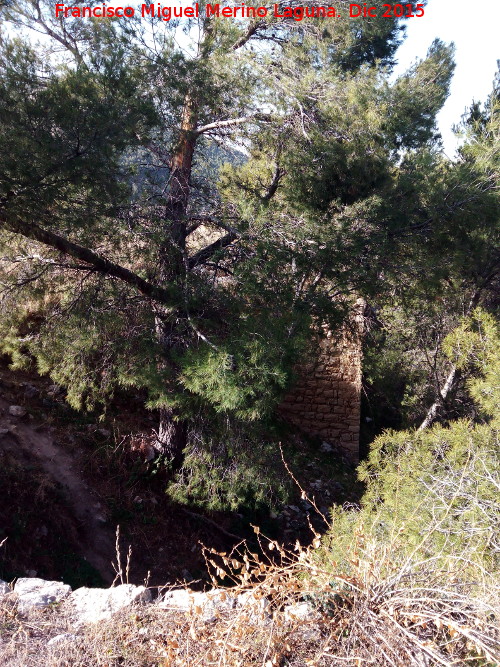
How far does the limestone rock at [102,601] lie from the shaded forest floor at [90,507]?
2.17 metres

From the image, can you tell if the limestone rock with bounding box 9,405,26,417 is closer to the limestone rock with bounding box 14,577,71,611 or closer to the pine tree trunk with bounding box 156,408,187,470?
the pine tree trunk with bounding box 156,408,187,470

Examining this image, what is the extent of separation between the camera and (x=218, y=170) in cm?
830

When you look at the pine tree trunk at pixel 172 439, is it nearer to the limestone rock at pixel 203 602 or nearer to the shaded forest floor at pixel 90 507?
the shaded forest floor at pixel 90 507

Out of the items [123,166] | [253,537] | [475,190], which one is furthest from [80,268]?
[475,190]

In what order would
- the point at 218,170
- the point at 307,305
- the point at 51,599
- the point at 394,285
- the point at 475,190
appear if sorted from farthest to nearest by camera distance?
the point at 218,170
the point at 394,285
the point at 475,190
the point at 307,305
the point at 51,599

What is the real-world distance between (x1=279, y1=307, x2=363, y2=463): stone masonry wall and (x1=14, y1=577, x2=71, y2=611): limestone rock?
7100 millimetres

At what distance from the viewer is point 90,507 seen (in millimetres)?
6906

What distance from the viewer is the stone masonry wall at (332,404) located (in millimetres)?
10656

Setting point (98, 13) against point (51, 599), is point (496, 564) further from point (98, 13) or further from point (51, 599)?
point (98, 13)

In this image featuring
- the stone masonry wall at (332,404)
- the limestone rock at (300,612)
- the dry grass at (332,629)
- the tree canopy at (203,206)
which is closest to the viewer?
the dry grass at (332,629)

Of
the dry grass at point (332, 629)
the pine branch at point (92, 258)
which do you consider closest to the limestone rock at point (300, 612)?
the dry grass at point (332, 629)

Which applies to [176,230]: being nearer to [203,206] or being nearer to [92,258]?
[203,206]

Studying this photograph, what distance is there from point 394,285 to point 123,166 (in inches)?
151

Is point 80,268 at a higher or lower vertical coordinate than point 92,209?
lower
